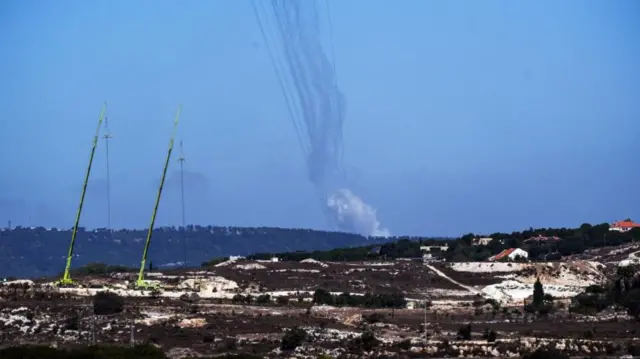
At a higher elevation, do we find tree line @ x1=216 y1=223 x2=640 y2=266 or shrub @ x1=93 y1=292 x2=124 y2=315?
tree line @ x1=216 y1=223 x2=640 y2=266

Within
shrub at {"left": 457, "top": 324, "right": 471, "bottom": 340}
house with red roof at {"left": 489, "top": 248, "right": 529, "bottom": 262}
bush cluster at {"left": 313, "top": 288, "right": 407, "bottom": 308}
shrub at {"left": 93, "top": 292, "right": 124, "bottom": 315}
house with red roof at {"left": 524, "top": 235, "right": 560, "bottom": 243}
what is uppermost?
house with red roof at {"left": 524, "top": 235, "right": 560, "bottom": 243}

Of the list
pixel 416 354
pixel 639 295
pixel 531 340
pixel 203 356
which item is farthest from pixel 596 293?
pixel 203 356

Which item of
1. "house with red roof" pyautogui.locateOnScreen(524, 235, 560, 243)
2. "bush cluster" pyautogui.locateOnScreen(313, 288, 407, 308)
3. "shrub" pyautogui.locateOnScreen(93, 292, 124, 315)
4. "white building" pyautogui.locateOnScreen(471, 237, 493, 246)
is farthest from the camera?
"white building" pyautogui.locateOnScreen(471, 237, 493, 246)

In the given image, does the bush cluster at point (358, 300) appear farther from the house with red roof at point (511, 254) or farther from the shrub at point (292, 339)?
the house with red roof at point (511, 254)

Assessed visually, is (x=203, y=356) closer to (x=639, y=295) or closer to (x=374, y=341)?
(x=374, y=341)

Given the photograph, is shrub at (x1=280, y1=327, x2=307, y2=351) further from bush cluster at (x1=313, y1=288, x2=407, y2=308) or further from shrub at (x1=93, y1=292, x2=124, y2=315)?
bush cluster at (x1=313, y1=288, x2=407, y2=308)

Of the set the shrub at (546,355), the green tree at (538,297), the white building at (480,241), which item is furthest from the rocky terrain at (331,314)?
the white building at (480,241)

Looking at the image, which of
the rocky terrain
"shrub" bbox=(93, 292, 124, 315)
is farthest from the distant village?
"shrub" bbox=(93, 292, 124, 315)

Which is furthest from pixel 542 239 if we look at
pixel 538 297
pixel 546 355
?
pixel 546 355

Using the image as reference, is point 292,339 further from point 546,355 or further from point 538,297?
point 538,297
